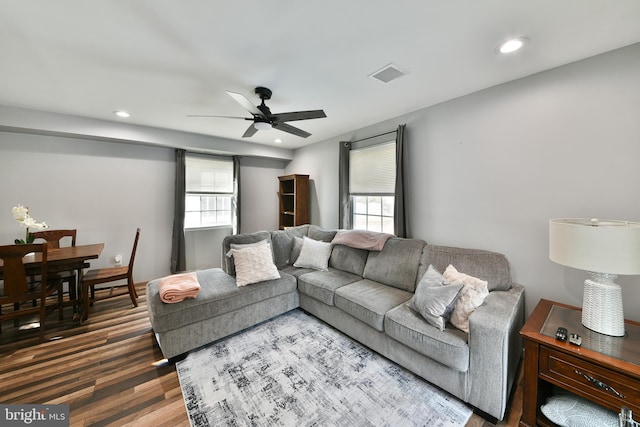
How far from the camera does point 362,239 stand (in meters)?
3.12

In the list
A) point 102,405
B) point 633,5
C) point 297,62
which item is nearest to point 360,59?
point 297,62

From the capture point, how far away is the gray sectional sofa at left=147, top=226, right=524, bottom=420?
1.60m

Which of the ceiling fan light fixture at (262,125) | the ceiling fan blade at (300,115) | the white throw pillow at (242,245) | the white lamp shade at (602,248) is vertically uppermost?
the ceiling fan blade at (300,115)

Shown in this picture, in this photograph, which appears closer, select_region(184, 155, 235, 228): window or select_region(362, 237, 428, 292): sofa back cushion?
select_region(362, 237, 428, 292): sofa back cushion

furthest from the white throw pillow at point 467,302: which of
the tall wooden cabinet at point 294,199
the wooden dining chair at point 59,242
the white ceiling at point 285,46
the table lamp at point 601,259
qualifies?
the wooden dining chair at point 59,242

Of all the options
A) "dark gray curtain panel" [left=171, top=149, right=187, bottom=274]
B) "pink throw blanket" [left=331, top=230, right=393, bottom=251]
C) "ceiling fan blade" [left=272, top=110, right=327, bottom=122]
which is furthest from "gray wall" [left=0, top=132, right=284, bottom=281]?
"pink throw blanket" [left=331, top=230, right=393, bottom=251]

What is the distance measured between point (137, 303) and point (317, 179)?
3.44 metres

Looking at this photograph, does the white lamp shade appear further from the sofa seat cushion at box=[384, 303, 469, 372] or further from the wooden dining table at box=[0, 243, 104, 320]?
the wooden dining table at box=[0, 243, 104, 320]

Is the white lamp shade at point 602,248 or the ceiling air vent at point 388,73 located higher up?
the ceiling air vent at point 388,73

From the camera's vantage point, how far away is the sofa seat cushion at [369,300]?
2.12 m

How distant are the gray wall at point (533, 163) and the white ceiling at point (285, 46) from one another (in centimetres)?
19

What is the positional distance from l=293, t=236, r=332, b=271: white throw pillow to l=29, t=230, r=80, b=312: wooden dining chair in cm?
280

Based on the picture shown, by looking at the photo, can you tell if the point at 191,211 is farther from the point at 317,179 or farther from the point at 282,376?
the point at 282,376

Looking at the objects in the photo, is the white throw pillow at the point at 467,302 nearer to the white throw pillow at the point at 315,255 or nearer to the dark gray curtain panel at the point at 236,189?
the white throw pillow at the point at 315,255
